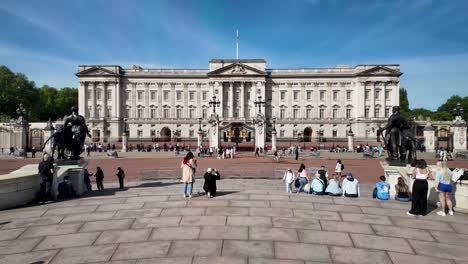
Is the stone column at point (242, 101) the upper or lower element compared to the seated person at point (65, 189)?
upper

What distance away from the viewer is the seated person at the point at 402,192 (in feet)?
35.5

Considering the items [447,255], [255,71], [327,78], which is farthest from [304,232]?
[327,78]

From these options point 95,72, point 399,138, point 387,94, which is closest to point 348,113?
point 387,94

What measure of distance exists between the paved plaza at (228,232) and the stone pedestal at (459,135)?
110 feet

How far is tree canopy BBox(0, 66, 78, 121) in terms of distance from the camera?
70375 mm

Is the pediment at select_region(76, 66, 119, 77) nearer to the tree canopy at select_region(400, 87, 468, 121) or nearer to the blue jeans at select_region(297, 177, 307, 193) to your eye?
the blue jeans at select_region(297, 177, 307, 193)

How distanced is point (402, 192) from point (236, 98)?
210ft

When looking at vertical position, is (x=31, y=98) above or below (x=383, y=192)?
above

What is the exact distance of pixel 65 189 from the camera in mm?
11117

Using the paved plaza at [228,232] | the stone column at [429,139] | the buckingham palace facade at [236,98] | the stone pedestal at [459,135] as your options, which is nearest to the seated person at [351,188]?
the paved plaza at [228,232]

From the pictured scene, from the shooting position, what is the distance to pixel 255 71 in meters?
71.6

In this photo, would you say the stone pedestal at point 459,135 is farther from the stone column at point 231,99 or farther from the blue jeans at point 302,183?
the stone column at point 231,99

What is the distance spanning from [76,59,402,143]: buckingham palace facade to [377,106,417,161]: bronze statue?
2316 inches

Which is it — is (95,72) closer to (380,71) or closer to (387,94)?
(380,71)
